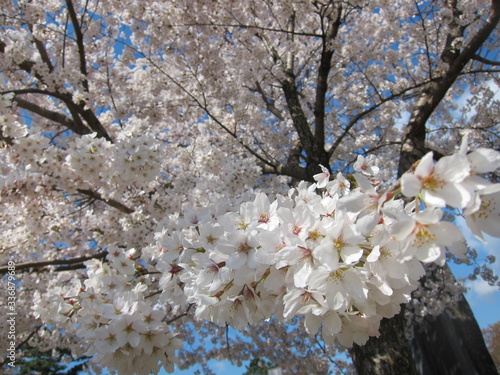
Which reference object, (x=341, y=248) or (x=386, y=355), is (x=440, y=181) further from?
(x=386, y=355)

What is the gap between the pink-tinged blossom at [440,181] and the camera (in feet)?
2.68

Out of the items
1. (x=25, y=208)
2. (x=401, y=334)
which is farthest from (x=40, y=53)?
(x=401, y=334)

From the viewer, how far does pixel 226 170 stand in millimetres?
4320

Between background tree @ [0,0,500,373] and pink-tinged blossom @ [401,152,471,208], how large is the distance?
1.34m

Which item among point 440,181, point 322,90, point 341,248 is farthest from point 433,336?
point 440,181

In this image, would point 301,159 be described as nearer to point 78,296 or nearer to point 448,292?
point 448,292

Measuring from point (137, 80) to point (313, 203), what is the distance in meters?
6.87

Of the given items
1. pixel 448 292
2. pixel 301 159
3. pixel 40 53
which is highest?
pixel 40 53

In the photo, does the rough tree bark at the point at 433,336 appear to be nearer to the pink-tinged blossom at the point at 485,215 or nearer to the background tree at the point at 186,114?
the background tree at the point at 186,114

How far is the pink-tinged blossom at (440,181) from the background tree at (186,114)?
1.34 m

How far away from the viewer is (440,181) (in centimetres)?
87

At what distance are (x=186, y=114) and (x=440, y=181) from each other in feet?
21.5

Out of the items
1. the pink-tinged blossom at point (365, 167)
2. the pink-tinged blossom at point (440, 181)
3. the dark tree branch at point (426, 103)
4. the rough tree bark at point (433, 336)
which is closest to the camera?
the pink-tinged blossom at point (440, 181)

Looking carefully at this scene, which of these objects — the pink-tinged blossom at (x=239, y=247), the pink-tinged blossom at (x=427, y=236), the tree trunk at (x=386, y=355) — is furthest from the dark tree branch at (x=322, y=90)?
the pink-tinged blossom at (x=427, y=236)
